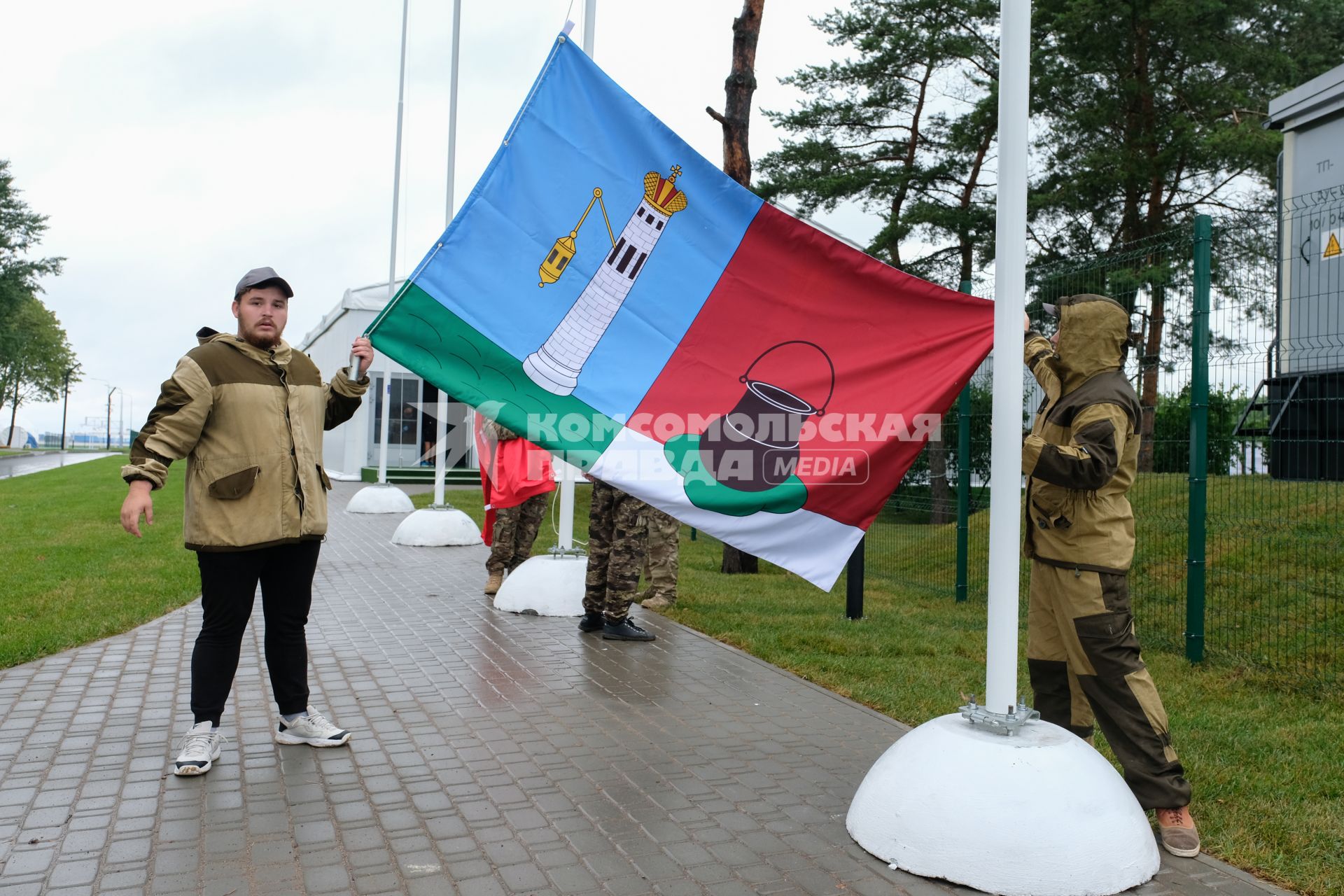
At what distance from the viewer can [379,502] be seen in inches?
750

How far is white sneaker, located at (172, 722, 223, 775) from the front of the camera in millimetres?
4582

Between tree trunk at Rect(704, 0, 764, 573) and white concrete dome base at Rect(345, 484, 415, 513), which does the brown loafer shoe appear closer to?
tree trunk at Rect(704, 0, 764, 573)

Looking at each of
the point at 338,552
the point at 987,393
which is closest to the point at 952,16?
the point at 987,393

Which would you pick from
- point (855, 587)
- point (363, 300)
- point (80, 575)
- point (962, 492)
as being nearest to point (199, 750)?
point (855, 587)

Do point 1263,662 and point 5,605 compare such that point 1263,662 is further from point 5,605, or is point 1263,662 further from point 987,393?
point 5,605

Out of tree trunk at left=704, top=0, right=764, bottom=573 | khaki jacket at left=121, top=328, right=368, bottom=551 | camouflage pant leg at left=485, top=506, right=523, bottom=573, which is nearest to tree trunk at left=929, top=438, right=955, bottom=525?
tree trunk at left=704, top=0, right=764, bottom=573

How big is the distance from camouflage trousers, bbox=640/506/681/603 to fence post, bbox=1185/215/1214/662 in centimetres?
427

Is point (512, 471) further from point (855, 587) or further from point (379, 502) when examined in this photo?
point (379, 502)

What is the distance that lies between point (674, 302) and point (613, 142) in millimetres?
757

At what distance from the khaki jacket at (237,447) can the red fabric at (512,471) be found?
451 centimetres

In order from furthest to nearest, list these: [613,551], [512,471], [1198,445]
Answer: [512,471] < [613,551] < [1198,445]

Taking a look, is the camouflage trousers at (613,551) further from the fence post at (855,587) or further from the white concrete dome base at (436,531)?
the white concrete dome base at (436,531)

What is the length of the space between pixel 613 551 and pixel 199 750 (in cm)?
357

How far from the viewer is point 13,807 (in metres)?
4.20
